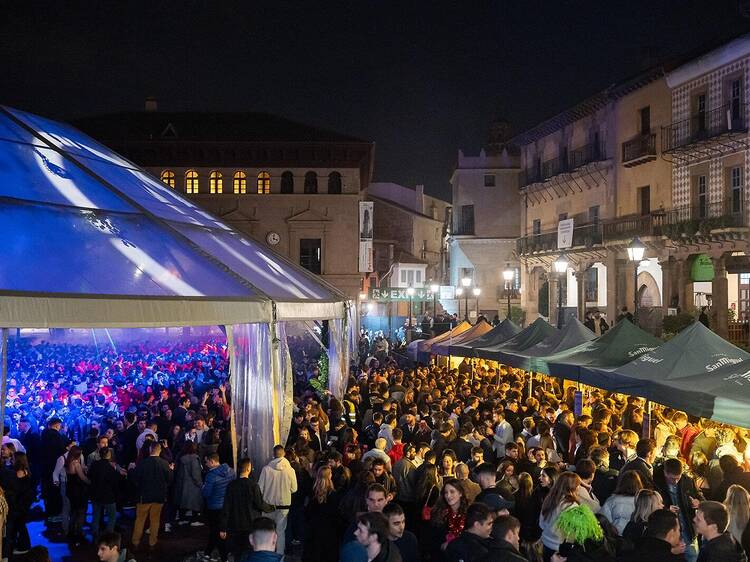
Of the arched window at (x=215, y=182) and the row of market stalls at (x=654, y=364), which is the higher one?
the arched window at (x=215, y=182)

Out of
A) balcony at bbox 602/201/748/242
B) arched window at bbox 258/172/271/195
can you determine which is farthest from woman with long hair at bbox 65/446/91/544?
arched window at bbox 258/172/271/195

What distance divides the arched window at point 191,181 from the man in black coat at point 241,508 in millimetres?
45289

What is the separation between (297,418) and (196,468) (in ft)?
10.6

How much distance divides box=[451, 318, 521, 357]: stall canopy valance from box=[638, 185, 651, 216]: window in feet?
49.6

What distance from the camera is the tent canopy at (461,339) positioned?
26741 mm

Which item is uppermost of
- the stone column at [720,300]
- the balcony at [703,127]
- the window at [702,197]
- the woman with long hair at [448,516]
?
the balcony at [703,127]

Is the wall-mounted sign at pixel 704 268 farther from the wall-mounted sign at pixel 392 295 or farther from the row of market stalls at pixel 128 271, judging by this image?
the wall-mounted sign at pixel 392 295

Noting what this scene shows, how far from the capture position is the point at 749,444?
11.2 meters

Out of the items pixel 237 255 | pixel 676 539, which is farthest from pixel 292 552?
pixel 676 539

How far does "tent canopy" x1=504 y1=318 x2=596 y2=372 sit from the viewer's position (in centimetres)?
1928

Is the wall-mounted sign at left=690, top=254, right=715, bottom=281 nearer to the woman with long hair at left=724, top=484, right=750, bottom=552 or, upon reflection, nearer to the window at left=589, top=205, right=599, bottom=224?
the window at left=589, top=205, right=599, bottom=224

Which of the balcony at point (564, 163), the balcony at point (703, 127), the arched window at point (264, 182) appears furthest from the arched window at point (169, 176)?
the balcony at point (703, 127)

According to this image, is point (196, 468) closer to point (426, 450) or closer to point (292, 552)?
point (292, 552)

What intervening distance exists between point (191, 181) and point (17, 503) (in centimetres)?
4436
